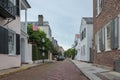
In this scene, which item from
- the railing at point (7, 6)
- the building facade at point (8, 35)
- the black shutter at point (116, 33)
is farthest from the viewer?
the building facade at point (8, 35)

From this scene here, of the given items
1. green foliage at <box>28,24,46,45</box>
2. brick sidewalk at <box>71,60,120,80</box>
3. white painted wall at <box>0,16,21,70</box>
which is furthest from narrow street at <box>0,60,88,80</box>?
green foliage at <box>28,24,46,45</box>

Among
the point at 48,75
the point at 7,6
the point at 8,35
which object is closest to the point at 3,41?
the point at 8,35

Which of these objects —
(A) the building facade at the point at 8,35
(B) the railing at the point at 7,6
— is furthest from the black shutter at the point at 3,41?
(B) the railing at the point at 7,6

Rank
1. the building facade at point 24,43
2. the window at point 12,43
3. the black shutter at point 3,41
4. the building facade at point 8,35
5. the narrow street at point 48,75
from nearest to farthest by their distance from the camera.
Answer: the narrow street at point 48,75, the black shutter at point 3,41, the building facade at point 8,35, the window at point 12,43, the building facade at point 24,43

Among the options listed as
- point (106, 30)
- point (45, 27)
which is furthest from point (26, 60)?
point (45, 27)

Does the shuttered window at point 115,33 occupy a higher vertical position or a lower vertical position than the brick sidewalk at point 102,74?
higher

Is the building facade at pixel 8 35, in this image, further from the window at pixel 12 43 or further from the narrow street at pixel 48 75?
the narrow street at pixel 48 75

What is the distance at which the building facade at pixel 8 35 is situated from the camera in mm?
18016

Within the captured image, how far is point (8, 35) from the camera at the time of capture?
20047 millimetres

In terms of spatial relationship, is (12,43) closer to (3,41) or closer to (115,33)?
(3,41)

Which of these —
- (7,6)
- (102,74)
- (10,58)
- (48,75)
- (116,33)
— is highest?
(7,6)

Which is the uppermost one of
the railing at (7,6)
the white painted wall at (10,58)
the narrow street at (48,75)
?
the railing at (7,6)

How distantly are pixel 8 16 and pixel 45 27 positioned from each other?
5800 cm

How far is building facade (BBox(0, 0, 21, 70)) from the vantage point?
1802 centimetres
